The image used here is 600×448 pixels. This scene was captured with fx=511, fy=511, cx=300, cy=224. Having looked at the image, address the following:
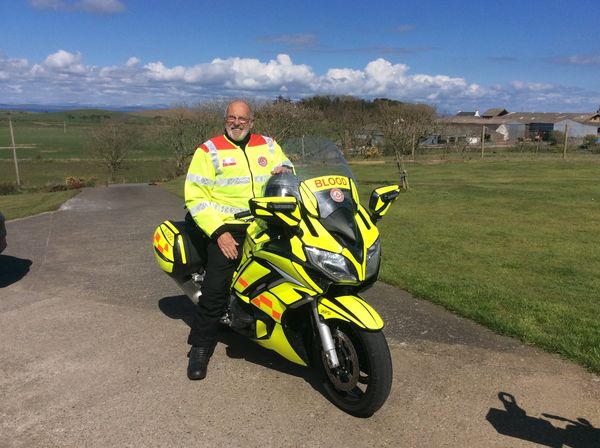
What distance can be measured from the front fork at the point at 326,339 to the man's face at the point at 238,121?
1.51m

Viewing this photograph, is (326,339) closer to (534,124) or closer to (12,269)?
→ (12,269)

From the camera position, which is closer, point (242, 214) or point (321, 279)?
point (321, 279)

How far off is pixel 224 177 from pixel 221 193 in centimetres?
13

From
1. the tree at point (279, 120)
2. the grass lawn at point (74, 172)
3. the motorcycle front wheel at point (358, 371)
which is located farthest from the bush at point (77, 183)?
the motorcycle front wheel at point (358, 371)

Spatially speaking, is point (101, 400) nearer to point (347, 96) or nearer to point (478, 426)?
point (478, 426)

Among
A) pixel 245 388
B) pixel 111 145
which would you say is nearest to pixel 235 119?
pixel 245 388

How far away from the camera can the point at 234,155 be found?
3.95 metres

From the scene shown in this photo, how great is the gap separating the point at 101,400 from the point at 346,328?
1.81 m

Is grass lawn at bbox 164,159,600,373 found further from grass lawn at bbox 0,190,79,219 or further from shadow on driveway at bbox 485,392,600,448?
grass lawn at bbox 0,190,79,219

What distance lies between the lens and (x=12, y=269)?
7227 millimetres

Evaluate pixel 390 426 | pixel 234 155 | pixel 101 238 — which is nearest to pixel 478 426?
pixel 390 426

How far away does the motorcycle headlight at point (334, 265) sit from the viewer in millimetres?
3062

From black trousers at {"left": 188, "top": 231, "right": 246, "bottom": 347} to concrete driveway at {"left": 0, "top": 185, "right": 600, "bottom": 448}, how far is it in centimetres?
31

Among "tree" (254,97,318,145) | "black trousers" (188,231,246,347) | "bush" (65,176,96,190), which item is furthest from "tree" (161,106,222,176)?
"black trousers" (188,231,246,347)
